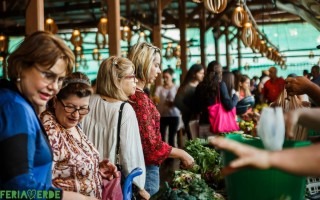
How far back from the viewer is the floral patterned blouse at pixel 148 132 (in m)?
3.30

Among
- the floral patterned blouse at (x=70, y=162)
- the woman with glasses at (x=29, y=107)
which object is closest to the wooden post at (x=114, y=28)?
the floral patterned blouse at (x=70, y=162)

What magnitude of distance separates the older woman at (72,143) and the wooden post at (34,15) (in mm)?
3204

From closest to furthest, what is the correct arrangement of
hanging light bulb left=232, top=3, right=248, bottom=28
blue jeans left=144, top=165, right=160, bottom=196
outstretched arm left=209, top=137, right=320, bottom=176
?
1. outstretched arm left=209, top=137, right=320, bottom=176
2. blue jeans left=144, top=165, right=160, bottom=196
3. hanging light bulb left=232, top=3, right=248, bottom=28

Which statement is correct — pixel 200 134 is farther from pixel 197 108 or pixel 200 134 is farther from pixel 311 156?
pixel 311 156

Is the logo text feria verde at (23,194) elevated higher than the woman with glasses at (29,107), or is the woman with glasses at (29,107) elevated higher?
the woman with glasses at (29,107)

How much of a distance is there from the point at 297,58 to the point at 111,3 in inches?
1095

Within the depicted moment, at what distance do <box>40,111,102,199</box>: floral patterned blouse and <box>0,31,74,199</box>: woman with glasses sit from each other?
489 millimetres

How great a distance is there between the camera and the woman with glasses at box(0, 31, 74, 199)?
5.23 ft

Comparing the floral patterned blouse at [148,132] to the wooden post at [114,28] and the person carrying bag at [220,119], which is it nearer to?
the person carrying bag at [220,119]

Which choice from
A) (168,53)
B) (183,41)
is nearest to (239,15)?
(183,41)

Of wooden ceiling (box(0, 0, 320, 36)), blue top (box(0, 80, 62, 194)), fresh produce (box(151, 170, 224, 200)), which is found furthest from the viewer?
wooden ceiling (box(0, 0, 320, 36))

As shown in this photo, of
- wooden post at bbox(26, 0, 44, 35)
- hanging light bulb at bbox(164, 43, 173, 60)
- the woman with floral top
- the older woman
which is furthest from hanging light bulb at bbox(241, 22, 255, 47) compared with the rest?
hanging light bulb at bbox(164, 43, 173, 60)

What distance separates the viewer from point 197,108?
6773 millimetres

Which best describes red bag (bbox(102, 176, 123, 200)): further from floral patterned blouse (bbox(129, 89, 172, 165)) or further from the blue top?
the blue top
